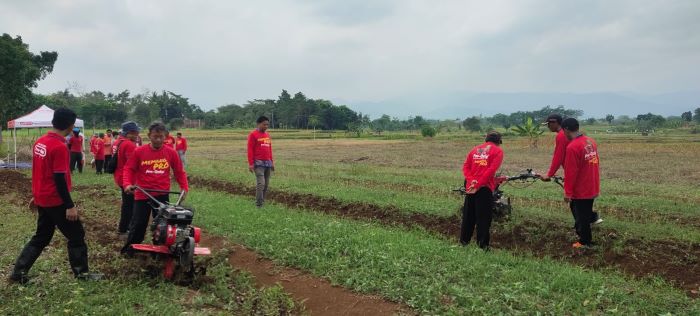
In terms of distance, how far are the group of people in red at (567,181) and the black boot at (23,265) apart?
5.88m

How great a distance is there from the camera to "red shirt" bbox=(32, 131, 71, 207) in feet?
17.1

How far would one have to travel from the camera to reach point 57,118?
5.27 metres

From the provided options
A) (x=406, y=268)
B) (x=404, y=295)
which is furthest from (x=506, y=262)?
(x=404, y=295)

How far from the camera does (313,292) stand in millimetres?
5566

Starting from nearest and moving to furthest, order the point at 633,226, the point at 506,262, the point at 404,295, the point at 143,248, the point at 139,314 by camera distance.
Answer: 1. the point at 139,314
2. the point at 404,295
3. the point at 143,248
4. the point at 506,262
5. the point at 633,226

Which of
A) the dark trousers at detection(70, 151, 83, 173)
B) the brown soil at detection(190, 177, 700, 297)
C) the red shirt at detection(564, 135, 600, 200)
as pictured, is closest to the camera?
the brown soil at detection(190, 177, 700, 297)

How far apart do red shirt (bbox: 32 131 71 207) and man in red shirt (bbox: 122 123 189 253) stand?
0.96m

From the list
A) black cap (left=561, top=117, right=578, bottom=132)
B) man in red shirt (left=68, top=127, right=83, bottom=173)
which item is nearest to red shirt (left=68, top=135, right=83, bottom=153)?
man in red shirt (left=68, top=127, right=83, bottom=173)

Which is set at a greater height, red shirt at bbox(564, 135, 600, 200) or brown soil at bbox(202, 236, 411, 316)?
red shirt at bbox(564, 135, 600, 200)

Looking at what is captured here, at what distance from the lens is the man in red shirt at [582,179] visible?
716 cm

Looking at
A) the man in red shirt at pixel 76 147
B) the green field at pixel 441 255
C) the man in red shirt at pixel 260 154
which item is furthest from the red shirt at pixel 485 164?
the man in red shirt at pixel 76 147

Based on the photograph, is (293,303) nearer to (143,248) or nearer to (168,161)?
(143,248)

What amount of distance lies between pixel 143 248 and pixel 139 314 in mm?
1198

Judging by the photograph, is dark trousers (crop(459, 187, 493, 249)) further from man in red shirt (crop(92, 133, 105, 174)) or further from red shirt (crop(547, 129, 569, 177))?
man in red shirt (crop(92, 133, 105, 174))
